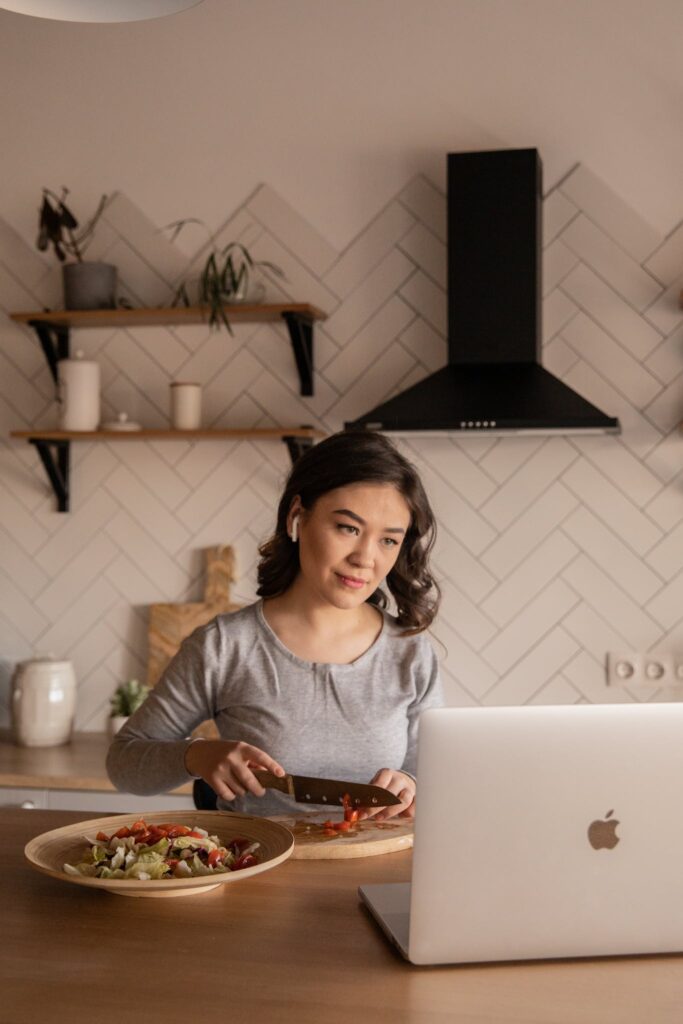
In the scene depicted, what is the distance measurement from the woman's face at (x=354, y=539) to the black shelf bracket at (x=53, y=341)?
5.61 ft

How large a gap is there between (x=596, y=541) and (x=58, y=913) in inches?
84.7

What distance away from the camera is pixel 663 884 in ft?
3.85

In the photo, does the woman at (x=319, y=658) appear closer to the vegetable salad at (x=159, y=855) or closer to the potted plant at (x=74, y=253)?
the vegetable salad at (x=159, y=855)

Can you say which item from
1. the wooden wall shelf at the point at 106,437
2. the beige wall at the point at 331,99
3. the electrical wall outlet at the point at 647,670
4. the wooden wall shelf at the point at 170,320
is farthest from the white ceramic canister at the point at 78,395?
the electrical wall outlet at the point at 647,670

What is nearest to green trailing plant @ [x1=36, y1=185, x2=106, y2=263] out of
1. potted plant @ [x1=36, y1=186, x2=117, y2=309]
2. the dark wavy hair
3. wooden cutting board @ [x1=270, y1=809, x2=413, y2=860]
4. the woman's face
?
potted plant @ [x1=36, y1=186, x2=117, y2=309]

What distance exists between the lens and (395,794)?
5.63 feet

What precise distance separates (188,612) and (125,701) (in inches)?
12.1

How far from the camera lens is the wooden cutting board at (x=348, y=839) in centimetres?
155

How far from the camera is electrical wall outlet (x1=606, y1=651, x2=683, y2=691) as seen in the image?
3121 millimetres

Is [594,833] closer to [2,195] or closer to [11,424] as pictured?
[11,424]

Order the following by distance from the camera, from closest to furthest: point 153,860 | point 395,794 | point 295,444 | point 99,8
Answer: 1. point 153,860
2. point 99,8
3. point 395,794
4. point 295,444

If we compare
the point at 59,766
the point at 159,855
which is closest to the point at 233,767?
the point at 159,855

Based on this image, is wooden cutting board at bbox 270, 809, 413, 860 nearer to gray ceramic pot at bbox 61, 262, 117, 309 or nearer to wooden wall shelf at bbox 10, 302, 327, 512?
wooden wall shelf at bbox 10, 302, 327, 512

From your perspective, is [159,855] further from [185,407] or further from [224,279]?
[224,279]
